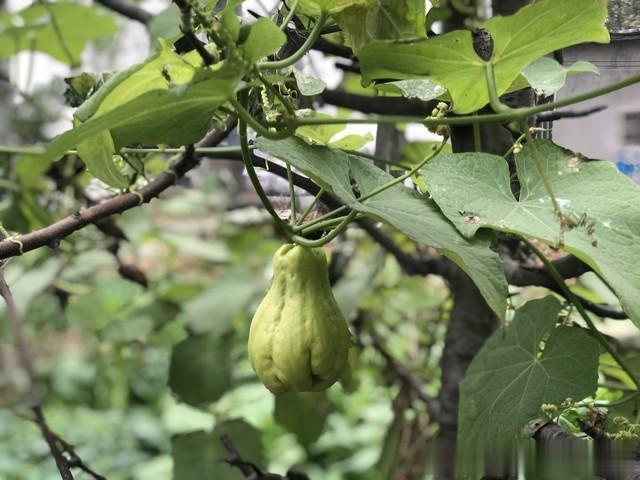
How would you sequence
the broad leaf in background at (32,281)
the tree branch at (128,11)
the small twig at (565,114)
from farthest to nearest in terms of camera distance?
the broad leaf in background at (32,281) → the tree branch at (128,11) → the small twig at (565,114)

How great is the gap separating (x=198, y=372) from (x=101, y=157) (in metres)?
0.55

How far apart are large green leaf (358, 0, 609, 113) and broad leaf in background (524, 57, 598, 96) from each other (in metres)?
0.02

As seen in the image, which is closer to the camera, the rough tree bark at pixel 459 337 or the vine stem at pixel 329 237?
the vine stem at pixel 329 237

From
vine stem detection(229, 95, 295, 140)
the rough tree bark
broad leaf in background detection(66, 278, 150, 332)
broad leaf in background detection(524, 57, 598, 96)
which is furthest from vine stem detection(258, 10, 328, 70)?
broad leaf in background detection(66, 278, 150, 332)

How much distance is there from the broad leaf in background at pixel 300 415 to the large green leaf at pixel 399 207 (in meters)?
0.56

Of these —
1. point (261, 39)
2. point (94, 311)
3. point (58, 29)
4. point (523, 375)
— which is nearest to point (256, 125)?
point (261, 39)

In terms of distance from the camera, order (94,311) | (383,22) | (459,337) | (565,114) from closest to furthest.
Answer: (383,22) → (565,114) → (459,337) → (94,311)

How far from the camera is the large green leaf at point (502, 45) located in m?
0.41

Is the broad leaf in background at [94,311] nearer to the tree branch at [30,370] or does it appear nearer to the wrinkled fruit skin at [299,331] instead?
the tree branch at [30,370]

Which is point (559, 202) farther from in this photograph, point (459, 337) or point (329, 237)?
point (459, 337)

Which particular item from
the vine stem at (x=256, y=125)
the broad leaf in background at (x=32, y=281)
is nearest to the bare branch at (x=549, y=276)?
the vine stem at (x=256, y=125)

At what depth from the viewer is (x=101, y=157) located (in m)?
0.48

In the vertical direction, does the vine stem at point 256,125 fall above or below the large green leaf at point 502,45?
below

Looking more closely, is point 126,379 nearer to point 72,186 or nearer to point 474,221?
point 72,186
